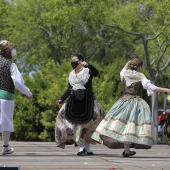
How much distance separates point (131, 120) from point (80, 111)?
95 centimetres

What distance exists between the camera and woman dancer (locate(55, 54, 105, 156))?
1224cm

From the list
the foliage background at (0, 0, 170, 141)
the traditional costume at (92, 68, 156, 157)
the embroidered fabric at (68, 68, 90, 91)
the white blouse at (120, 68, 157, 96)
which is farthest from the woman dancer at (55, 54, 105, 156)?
the foliage background at (0, 0, 170, 141)

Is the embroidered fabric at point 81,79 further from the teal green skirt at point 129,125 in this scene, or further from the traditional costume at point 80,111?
the teal green skirt at point 129,125

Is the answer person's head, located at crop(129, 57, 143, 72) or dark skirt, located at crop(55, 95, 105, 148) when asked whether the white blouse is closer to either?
person's head, located at crop(129, 57, 143, 72)

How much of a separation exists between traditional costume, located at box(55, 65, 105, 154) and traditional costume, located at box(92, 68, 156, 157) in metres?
0.25

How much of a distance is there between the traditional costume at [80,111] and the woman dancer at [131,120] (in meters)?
0.26

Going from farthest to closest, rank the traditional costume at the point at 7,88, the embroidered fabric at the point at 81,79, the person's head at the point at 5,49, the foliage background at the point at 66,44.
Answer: the foliage background at the point at 66,44, the embroidered fabric at the point at 81,79, the person's head at the point at 5,49, the traditional costume at the point at 7,88

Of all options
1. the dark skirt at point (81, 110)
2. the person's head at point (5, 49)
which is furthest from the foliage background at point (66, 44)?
the person's head at point (5, 49)

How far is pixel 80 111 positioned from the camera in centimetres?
1227

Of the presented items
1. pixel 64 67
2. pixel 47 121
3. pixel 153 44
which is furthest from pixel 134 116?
pixel 153 44

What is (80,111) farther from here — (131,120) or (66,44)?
(66,44)

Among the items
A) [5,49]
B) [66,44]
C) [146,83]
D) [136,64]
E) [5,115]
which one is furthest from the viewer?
[66,44]

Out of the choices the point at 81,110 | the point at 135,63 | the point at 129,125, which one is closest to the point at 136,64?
the point at 135,63

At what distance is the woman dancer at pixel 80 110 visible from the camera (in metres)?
12.2
